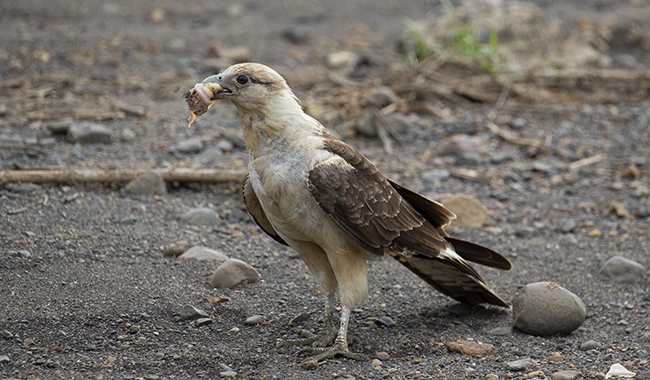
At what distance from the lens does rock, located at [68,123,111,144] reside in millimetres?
6391

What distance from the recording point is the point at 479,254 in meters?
4.36

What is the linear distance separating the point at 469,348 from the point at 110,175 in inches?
124

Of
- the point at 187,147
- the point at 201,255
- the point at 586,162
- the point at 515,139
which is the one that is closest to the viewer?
the point at 201,255

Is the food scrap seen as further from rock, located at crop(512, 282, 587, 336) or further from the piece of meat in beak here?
rock, located at crop(512, 282, 587, 336)

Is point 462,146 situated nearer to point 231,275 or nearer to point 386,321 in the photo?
point 386,321

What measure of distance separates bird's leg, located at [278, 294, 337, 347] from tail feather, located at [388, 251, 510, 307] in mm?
500

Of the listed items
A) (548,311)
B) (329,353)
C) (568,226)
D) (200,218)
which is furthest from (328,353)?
(568,226)

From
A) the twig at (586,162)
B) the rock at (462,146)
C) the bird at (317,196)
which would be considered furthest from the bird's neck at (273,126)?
the twig at (586,162)

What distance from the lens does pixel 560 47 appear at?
32.8 feet

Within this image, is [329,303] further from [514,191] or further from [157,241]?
[514,191]

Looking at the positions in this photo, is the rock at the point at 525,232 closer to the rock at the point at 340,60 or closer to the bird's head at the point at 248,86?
the bird's head at the point at 248,86

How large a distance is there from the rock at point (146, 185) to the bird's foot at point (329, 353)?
2.30 m

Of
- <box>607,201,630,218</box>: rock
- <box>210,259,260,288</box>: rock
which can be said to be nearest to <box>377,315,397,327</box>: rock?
A: <box>210,259,260,288</box>: rock

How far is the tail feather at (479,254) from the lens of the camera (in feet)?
14.2
